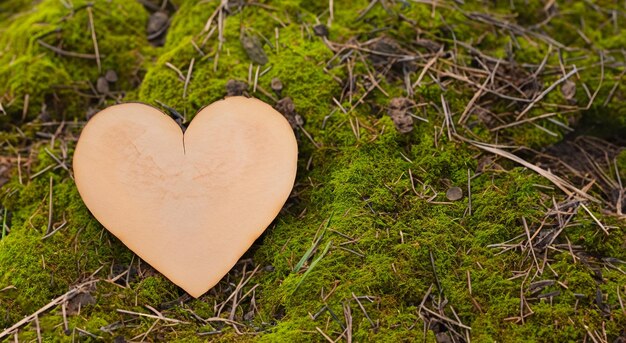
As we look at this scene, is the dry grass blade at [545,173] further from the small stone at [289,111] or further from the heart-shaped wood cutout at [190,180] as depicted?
the heart-shaped wood cutout at [190,180]

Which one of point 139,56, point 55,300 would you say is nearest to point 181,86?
point 139,56

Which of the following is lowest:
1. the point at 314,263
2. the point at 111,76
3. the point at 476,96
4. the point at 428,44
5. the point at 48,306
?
the point at 48,306

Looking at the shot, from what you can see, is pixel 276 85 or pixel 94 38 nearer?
pixel 276 85

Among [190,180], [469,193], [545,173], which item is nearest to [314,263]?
[190,180]

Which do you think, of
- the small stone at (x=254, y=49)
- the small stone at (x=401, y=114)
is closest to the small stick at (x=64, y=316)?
the small stone at (x=254, y=49)

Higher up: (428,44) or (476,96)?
(428,44)

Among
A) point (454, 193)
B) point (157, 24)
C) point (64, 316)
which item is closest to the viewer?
point (64, 316)

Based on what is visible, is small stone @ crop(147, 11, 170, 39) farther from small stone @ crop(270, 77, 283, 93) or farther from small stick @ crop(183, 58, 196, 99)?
small stone @ crop(270, 77, 283, 93)

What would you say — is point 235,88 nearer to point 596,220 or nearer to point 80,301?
point 80,301
